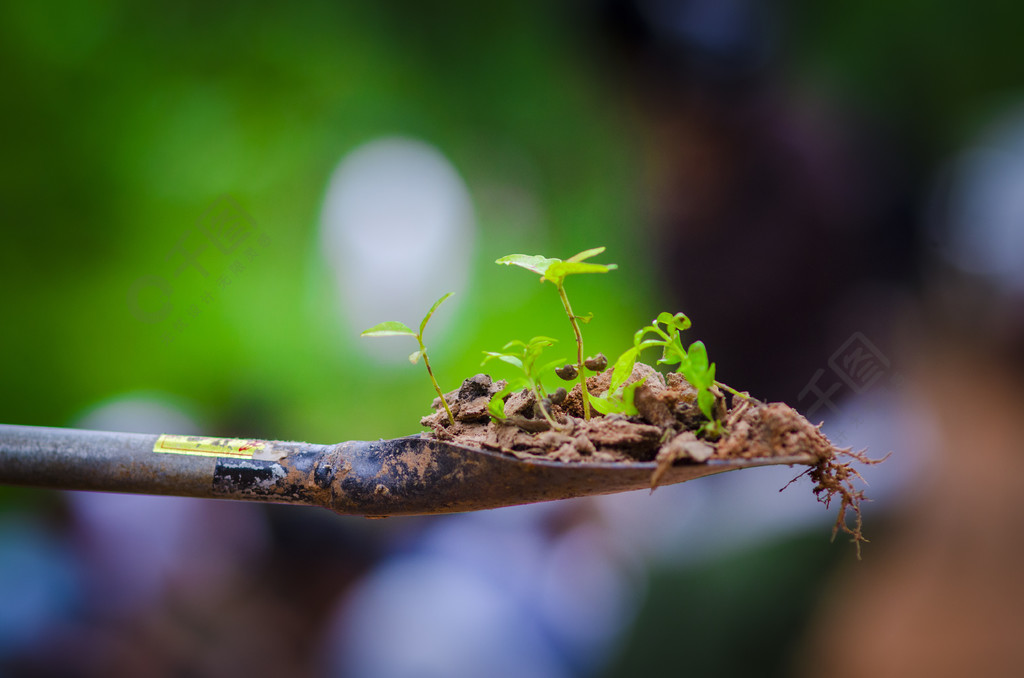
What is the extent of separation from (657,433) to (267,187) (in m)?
1.59

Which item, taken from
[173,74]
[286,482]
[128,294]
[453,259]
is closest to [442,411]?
[286,482]

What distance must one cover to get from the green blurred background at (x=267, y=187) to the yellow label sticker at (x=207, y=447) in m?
1.11

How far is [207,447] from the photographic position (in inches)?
27.9

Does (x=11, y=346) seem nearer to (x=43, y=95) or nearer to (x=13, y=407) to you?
(x=13, y=407)

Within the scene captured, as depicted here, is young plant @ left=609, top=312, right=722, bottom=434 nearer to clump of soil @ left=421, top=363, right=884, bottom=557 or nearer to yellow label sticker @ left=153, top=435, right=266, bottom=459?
clump of soil @ left=421, top=363, right=884, bottom=557

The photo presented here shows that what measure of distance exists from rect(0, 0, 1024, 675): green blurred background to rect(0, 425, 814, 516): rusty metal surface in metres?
1.12

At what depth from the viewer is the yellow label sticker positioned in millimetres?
703

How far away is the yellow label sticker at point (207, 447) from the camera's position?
703 mm

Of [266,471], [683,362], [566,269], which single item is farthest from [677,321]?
[266,471]

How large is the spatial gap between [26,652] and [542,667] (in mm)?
1444

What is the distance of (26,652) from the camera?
169 centimetres

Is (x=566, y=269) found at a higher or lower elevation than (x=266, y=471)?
higher

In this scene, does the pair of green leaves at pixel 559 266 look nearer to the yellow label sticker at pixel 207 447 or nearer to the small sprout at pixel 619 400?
the small sprout at pixel 619 400

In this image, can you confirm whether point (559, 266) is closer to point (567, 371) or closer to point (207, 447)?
point (567, 371)
